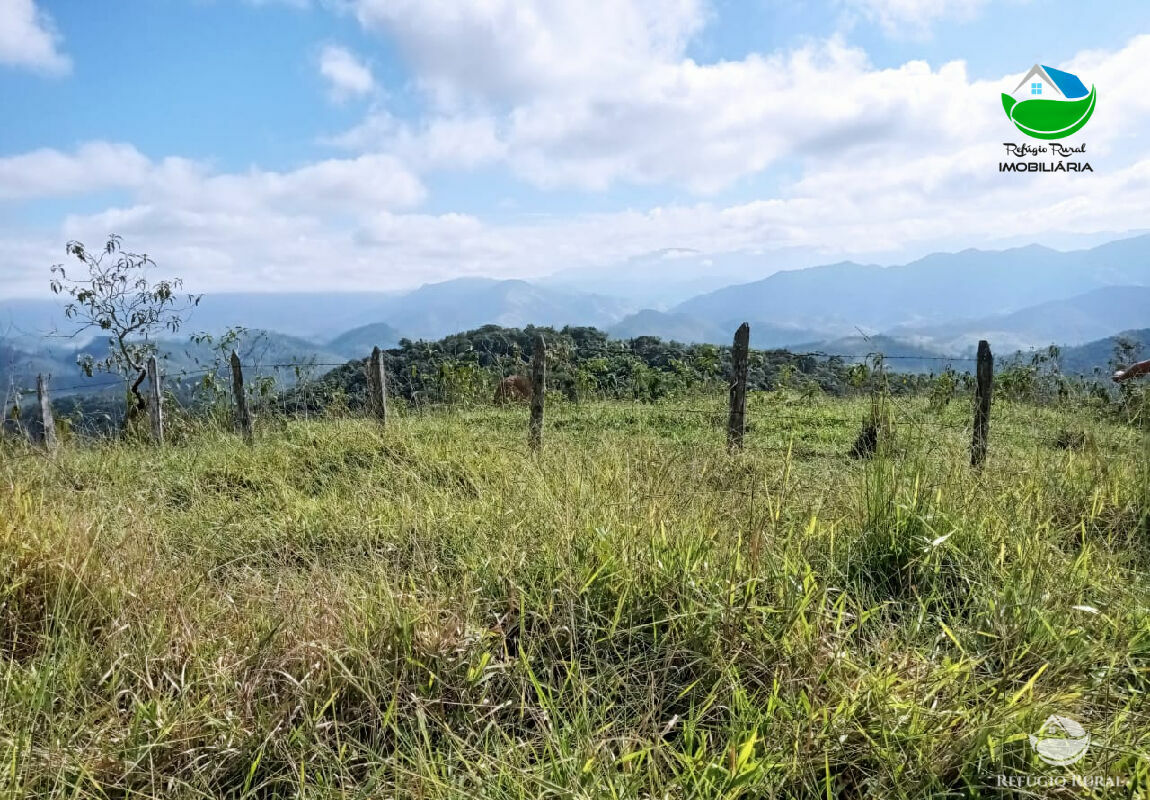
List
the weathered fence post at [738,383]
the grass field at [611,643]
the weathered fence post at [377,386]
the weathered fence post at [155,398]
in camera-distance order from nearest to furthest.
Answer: the grass field at [611,643] → the weathered fence post at [738,383] → the weathered fence post at [377,386] → the weathered fence post at [155,398]

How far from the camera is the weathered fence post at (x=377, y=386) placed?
852 centimetres

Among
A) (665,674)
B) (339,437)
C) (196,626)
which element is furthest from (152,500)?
Answer: (665,674)

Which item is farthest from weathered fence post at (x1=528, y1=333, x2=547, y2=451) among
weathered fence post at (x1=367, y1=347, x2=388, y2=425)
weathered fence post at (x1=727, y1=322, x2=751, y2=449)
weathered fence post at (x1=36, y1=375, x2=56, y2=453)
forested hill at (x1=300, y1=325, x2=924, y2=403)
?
weathered fence post at (x1=36, y1=375, x2=56, y2=453)

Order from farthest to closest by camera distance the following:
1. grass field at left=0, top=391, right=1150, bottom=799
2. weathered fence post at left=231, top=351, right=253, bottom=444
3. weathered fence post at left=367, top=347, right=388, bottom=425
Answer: weathered fence post at left=231, top=351, right=253, bottom=444, weathered fence post at left=367, top=347, right=388, bottom=425, grass field at left=0, top=391, right=1150, bottom=799

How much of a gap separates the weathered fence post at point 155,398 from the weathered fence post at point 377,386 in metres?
3.34

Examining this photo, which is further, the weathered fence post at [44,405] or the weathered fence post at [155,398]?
the weathered fence post at [44,405]

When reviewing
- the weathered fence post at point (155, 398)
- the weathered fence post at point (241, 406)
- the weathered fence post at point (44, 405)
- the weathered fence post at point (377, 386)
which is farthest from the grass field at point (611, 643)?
the weathered fence post at point (44, 405)

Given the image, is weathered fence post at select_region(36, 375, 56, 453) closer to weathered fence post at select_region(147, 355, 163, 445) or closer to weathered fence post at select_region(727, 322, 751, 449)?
weathered fence post at select_region(147, 355, 163, 445)

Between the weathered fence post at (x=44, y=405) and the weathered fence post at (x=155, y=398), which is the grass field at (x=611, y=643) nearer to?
the weathered fence post at (x=155, y=398)

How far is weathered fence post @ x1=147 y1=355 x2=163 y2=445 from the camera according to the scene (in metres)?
9.11

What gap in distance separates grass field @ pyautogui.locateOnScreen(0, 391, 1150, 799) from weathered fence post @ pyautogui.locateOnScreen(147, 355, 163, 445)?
5663 mm

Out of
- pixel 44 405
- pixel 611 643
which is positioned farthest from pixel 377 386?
pixel 611 643

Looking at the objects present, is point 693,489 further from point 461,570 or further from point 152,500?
point 152,500

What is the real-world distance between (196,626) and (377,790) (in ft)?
4.56
